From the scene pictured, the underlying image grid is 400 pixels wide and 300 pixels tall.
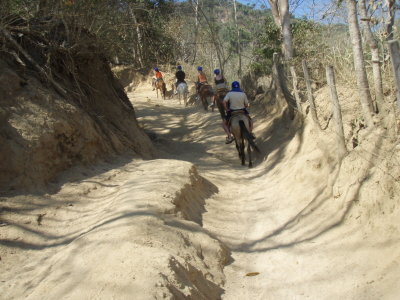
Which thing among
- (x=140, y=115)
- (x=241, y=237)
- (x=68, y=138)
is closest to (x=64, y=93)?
(x=68, y=138)

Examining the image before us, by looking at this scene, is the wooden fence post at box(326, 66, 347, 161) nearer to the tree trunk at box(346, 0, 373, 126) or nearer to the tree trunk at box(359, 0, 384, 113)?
the tree trunk at box(346, 0, 373, 126)

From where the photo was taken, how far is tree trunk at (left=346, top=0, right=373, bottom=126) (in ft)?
20.3

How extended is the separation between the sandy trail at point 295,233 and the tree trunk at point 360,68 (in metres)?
0.98

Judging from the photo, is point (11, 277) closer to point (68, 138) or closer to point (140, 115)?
point (68, 138)

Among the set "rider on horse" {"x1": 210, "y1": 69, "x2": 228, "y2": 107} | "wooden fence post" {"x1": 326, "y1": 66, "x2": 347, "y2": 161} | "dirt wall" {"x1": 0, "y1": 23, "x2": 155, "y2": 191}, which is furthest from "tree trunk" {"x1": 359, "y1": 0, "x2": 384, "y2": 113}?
"rider on horse" {"x1": 210, "y1": 69, "x2": 228, "y2": 107}

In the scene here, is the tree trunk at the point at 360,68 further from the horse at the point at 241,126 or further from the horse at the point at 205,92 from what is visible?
the horse at the point at 205,92

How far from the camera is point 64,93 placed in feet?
25.7

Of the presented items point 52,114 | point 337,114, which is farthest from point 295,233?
point 52,114

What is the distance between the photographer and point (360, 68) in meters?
6.45

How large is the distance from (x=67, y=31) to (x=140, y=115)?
31.1ft

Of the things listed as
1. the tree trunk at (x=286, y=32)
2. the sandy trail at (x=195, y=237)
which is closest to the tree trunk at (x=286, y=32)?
the tree trunk at (x=286, y=32)

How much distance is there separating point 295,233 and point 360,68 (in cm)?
278

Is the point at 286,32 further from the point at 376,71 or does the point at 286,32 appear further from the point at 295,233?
the point at 295,233

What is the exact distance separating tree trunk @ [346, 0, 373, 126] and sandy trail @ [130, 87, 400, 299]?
3.22 ft
